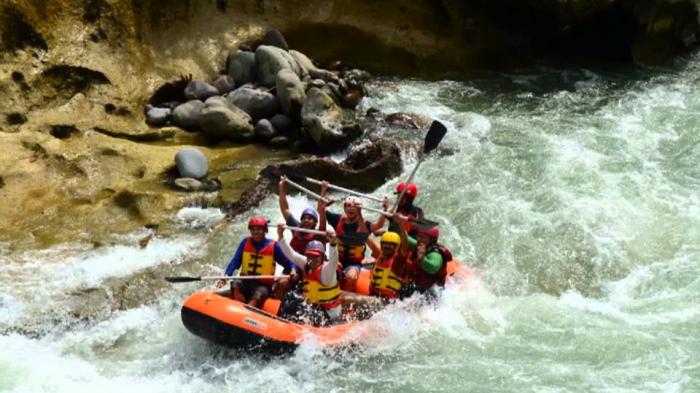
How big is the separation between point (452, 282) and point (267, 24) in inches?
261

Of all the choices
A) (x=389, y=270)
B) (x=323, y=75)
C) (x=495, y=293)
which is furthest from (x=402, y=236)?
(x=323, y=75)

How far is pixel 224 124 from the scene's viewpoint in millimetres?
9867

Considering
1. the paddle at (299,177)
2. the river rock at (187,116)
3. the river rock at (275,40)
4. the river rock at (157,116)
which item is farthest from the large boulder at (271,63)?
the paddle at (299,177)

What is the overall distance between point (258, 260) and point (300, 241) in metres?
0.54

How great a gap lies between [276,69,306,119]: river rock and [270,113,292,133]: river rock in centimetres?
10

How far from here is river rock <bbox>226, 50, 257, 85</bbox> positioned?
11188 mm

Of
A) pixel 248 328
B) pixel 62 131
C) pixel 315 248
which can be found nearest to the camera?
pixel 248 328

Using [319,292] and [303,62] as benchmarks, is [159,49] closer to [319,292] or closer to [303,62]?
[303,62]

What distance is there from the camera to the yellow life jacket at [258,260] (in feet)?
21.9

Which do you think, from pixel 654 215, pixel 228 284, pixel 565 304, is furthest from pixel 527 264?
pixel 228 284

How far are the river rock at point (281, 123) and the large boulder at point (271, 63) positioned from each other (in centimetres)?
74

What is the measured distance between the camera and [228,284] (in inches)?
272

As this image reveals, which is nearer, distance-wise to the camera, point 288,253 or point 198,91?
point 288,253

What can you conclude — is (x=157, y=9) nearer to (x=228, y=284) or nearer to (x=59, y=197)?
(x=59, y=197)
